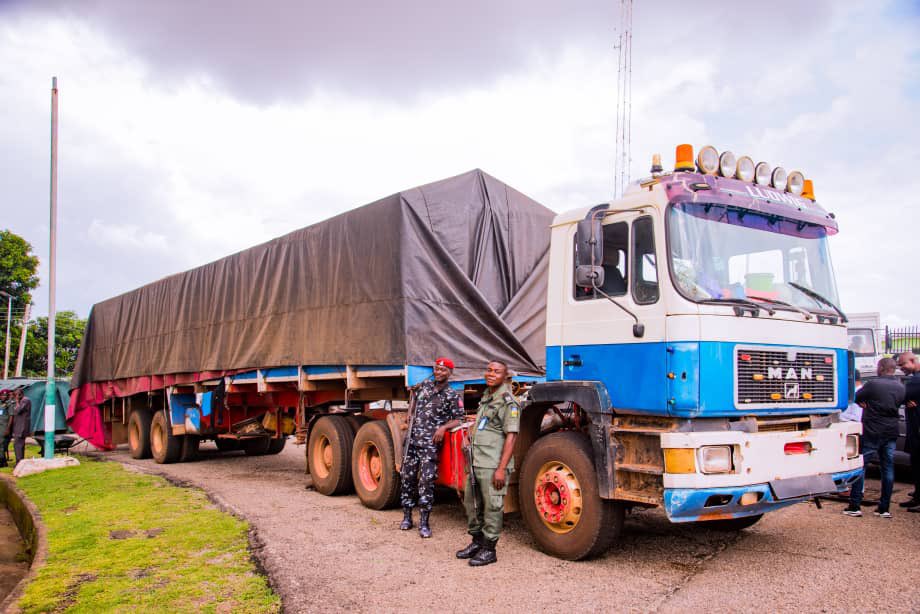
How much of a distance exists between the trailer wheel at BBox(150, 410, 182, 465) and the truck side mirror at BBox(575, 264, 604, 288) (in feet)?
34.8

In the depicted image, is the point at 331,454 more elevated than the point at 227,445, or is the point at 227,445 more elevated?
the point at 331,454

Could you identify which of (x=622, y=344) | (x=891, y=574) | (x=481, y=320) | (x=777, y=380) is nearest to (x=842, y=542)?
(x=891, y=574)

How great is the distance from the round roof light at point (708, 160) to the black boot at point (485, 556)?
338 cm

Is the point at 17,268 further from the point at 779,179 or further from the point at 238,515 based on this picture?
the point at 779,179

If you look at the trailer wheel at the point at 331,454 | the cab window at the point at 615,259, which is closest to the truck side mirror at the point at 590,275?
the cab window at the point at 615,259

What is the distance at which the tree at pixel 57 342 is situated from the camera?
3969cm

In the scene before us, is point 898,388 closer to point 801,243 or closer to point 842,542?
point 842,542

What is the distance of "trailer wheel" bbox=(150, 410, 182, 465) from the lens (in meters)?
13.5

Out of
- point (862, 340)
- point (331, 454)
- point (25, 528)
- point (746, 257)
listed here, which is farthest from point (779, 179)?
point (25, 528)

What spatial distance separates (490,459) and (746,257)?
102 inches

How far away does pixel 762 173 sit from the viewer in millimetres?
5797

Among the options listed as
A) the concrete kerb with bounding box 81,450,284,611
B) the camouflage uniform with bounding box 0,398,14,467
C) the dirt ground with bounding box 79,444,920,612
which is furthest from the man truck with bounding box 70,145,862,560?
the camouflage uniform with bounding box 0,398,14,467

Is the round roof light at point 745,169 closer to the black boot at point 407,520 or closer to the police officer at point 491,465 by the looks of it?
the police officer at point 491,465

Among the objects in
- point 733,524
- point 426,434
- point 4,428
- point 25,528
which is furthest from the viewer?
point 4,428
